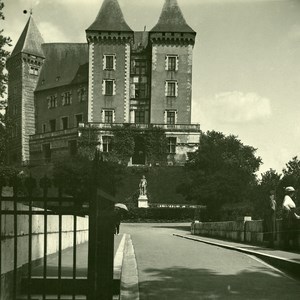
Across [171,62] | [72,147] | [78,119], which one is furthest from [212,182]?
[78,119]

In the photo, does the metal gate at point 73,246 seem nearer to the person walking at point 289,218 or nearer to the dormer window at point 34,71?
the person walking at point 289,218

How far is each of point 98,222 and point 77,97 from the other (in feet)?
226

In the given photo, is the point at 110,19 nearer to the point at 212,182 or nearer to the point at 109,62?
the point at 109,62

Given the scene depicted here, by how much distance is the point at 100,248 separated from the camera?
512cm

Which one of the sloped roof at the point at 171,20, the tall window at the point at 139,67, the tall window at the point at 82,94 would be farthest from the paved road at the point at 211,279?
the tall window at the point at 82,94

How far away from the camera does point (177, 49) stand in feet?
221

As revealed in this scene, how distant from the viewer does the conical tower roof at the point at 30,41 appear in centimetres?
7425

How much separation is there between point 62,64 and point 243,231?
204ft

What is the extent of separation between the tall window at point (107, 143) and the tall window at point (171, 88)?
9155mm

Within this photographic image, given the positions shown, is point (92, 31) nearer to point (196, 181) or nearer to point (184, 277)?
point (196, 181)

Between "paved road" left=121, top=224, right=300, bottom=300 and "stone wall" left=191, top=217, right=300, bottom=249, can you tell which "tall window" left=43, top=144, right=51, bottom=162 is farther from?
"paved road" left=121, top=224, right=300, bottom=300

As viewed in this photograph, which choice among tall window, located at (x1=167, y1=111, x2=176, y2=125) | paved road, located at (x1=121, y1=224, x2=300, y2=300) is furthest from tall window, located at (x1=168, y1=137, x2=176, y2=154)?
paved road, located at (x1=121, y1=224, x2=300, y2=300)

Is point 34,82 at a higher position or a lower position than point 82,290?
higher

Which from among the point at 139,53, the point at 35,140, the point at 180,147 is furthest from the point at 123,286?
the point at 35,140
